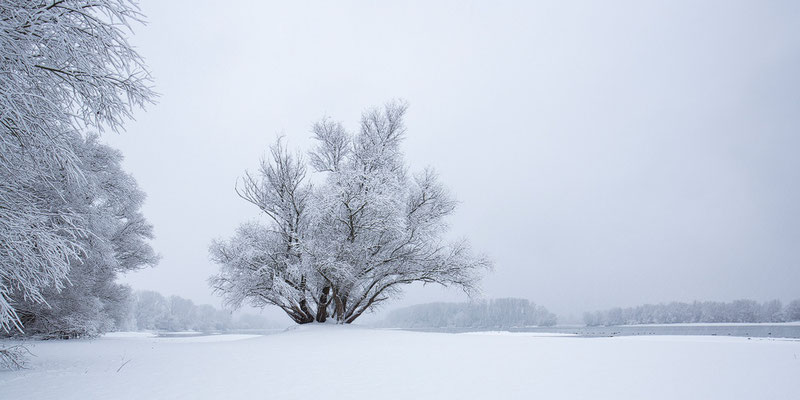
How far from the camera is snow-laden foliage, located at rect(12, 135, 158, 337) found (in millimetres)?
11719

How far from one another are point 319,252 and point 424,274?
4.61 m

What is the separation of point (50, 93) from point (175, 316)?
67221mm

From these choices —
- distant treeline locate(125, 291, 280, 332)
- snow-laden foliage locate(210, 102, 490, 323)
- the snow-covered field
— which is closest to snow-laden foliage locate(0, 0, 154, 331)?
the snow-covered field

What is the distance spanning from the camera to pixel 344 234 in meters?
14.4

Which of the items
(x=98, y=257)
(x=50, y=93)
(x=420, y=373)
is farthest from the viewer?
(x=98, y=257)

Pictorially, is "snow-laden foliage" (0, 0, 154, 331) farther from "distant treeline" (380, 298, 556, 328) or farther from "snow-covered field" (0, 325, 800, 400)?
"distant treeline" (380, 298, 556, 328)

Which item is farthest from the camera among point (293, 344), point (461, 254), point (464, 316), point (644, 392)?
point (464, 316)

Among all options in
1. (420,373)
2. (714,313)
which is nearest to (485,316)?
(714,313)

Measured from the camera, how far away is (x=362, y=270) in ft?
48.3

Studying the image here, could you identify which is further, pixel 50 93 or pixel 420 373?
pixel 420 373

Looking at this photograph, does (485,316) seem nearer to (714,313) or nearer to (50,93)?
(714,313)

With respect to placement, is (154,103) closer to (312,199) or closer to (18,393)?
(18,393)

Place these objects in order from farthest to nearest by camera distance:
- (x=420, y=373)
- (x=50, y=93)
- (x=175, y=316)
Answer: (x=175, y=316) → (x=420, y=373) → (x=50, y=93)

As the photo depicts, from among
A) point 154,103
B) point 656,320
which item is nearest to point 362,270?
point 154,103
